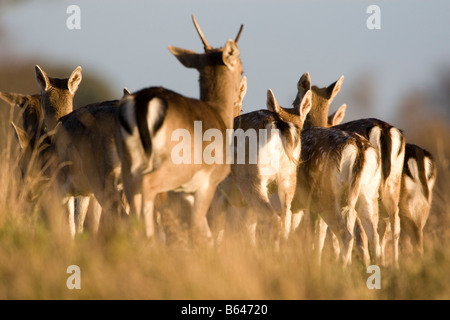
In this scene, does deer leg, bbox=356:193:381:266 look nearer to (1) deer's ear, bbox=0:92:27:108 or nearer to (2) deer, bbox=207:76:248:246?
(2) deer, bbox=207:76:248:246

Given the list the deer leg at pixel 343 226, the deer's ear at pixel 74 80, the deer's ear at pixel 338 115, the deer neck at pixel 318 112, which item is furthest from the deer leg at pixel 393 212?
the deer's ear at pixel 74 80

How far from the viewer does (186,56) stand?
8.09 meters

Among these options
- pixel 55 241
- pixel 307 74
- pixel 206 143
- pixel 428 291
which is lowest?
pixel 428 291

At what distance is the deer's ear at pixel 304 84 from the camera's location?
37.4 feet

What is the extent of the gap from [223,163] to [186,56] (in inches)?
46.7

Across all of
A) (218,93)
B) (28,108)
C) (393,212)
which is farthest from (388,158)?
(28,108)

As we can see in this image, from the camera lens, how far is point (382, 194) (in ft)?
33.4

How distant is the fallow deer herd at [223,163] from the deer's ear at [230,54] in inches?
0.6

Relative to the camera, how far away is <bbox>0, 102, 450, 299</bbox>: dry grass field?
19.5ft

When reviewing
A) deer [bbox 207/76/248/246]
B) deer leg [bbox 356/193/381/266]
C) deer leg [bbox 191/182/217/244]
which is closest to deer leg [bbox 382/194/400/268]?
deer leg [bbox 356/193/381/266]
